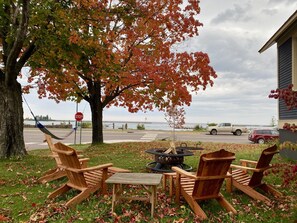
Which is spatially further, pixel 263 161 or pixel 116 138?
pixel 116 138

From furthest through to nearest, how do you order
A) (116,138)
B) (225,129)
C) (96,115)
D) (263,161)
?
(225,129) < (116,138) < (96,115) < (263,161)

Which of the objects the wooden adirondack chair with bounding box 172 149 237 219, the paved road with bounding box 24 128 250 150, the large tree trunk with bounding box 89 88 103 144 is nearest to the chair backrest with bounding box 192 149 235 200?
the wooden adirondack chair with bounding box 172 149 237 219

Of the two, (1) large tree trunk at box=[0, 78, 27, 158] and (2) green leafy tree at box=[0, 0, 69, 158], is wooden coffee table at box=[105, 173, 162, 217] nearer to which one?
(2) green leafy tree at box=[0, 0, 69, 158]

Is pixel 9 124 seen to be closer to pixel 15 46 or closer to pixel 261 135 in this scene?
pixel 15 46

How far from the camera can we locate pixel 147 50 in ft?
46.4

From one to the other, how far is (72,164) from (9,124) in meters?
5.68

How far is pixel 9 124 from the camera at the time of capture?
31.5ft

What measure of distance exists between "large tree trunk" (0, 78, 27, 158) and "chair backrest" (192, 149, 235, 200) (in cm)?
714

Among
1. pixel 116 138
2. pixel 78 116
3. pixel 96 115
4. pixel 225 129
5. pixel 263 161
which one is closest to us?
pixel 263 161

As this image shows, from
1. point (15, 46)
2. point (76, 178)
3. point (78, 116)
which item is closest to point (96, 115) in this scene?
point (78, 116)

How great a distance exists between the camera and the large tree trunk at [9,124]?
9.52m

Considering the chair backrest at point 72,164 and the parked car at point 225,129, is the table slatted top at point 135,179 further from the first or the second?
the parked car at point 225,129

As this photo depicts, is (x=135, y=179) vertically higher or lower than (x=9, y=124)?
lower

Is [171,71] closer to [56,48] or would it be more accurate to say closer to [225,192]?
[56,48]
